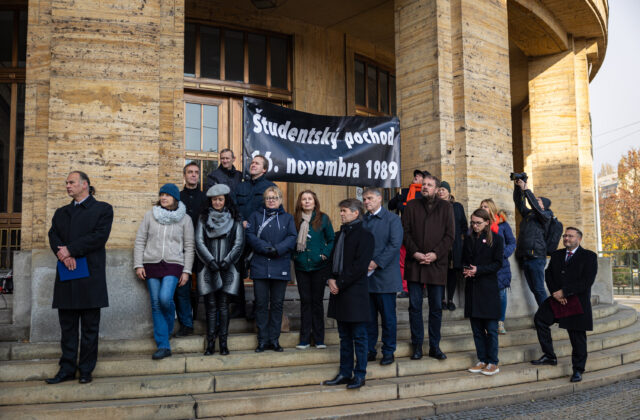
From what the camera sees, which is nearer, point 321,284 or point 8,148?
point 321,284

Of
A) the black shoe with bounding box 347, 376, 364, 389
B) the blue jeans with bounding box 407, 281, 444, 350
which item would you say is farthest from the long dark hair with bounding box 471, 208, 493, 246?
the black shoe with bounding box 347, 376, 364, 389

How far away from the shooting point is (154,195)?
22.0 feet

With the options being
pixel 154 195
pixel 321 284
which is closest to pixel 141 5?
pixel 154 195

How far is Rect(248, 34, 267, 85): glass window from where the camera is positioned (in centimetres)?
1109

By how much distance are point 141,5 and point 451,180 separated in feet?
17.8

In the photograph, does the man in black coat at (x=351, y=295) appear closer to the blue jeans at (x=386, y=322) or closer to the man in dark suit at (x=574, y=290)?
the blue jeans at (x=386, y=322)

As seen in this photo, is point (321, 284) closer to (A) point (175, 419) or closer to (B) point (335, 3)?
(A) point (175, 419)

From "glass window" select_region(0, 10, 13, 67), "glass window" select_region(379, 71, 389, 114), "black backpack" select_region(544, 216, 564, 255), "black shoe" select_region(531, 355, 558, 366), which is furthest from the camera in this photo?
"glass window" select_region(379, 71, 389, 114)

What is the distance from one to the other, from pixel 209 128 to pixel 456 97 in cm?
467

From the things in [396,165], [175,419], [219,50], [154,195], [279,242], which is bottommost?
[175,419]

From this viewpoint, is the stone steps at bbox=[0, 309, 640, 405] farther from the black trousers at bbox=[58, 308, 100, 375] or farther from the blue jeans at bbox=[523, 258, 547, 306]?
the blue jeans at bbox=[523, 258, 547, 306]

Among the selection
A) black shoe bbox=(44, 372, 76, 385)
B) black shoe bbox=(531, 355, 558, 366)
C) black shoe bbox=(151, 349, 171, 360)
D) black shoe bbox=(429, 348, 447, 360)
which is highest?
black shoe bbox=(151, 349, 171, 360)

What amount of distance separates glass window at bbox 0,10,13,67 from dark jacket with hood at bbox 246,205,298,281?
20.9 ft

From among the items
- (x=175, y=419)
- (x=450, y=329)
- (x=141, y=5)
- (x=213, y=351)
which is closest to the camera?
(x=175, y=419)
